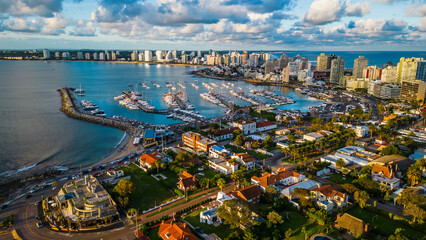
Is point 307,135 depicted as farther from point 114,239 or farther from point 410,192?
point 114,239

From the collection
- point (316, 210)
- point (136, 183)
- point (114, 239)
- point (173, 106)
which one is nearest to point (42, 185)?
point (136, 183)

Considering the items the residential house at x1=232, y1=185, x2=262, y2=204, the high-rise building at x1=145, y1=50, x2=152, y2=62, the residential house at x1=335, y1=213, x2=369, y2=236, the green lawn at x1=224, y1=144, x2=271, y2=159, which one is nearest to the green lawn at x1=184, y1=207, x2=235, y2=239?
the residential house at x1=232, y1=185, x2=262, y2=204

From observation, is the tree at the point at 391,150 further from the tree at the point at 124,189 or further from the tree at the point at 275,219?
the tree at the point at 124,189

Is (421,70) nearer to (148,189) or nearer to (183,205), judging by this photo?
(183,205)

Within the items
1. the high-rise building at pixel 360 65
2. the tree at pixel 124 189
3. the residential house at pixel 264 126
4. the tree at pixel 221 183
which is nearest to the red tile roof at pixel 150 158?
the tree at pixel 124 189

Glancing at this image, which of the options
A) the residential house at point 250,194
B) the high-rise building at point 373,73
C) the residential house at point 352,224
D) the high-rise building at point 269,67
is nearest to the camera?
the residential house at point 352,224
